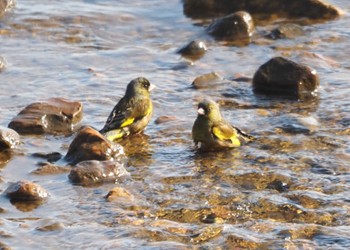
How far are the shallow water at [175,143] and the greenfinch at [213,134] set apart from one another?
4.5 inches

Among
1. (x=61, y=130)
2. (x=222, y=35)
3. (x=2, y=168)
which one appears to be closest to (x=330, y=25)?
(x=222, y=35)

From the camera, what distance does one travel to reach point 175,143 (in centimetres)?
998

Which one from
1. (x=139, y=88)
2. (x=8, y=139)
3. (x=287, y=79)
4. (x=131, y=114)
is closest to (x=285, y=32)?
(x=287, y=79)

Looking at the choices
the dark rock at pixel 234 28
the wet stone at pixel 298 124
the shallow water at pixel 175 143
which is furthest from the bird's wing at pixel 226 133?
the dark rock at pixel 234 28

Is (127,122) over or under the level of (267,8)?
under

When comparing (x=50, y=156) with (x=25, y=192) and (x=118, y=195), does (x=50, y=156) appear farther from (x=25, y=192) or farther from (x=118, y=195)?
(x=118, y=195)

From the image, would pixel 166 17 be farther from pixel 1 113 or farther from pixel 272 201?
pixel 272 201

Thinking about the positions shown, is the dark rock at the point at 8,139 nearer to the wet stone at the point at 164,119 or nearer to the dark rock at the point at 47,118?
the dark rock at the point at 47,118

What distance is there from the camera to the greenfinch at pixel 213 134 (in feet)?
31.7

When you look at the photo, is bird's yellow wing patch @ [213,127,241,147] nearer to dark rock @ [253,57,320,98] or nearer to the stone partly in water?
dark rock @ [253,57,320,98]

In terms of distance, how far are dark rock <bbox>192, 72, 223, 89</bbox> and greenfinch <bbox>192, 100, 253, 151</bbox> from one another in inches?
83.3

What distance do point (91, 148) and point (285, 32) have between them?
5.63 metres

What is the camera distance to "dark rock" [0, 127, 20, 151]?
9.55 meters

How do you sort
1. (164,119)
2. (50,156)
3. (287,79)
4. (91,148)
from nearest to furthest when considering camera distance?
→ (91,148), (50,156), (164,119), (287,79)
